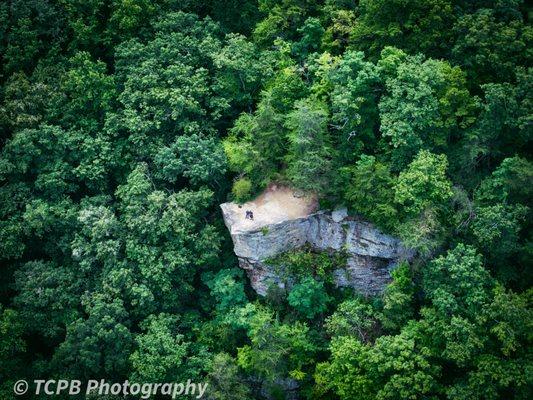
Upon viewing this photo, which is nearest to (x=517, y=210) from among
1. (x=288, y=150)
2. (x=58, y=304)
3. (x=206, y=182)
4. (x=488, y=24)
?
(x=488, y=24)

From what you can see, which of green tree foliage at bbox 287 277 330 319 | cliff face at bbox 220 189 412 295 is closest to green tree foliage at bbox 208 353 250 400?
green tree foliage at bbox 287 277 330 319

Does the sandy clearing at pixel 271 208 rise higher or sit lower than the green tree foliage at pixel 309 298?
higher

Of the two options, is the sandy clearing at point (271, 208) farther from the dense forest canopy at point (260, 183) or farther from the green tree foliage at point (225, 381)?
the green tree foliage at point (225, 381)

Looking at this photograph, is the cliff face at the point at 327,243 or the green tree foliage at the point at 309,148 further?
the cliff face at the point at 327,243

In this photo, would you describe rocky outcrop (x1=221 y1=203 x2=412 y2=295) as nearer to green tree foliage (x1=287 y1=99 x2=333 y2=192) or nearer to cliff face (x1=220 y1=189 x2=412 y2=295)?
cliff face (x1=220 y1=189 x2=412 y2=295)

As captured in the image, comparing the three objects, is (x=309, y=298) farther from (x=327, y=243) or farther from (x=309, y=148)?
(x=309, y=148)

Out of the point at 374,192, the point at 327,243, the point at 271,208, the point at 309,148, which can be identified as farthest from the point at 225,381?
the point at 309,148

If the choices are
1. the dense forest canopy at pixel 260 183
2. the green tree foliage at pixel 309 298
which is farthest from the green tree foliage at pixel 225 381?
the green tree foliage at pixel 309 298

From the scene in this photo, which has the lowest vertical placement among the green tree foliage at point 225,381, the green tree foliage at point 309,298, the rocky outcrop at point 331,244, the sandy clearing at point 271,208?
the green tree foliage at point 225,381
